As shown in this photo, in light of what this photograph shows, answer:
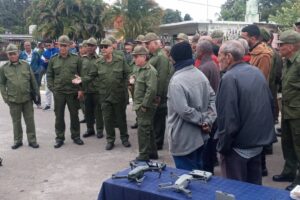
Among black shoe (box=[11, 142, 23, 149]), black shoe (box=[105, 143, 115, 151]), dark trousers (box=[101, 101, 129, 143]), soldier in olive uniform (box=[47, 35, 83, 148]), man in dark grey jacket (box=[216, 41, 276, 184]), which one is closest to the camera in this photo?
man in dark grey jacket (box=[216, 41, 276, 184])

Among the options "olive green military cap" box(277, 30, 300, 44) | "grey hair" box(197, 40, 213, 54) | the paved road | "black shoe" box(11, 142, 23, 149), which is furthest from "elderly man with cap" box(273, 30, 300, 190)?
"black shoe" box(11, 142, 23, 149)

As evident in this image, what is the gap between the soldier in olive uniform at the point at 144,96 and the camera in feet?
19.0

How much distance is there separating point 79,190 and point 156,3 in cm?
2432

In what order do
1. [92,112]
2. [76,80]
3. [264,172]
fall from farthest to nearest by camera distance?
[92,112], [76,80], [264,172]

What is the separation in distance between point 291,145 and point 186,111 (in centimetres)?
213

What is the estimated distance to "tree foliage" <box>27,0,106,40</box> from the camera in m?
23.0

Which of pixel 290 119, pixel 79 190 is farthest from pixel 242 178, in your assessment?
pixel 79 190

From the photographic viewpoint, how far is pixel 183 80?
3.80 metres

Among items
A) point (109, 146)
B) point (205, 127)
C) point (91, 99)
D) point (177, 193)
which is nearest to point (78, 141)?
point (109, 146)

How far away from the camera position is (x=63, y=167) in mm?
6199

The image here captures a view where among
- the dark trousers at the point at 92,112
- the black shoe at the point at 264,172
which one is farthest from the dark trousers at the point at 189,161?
the dark trousers at the point at 92,112

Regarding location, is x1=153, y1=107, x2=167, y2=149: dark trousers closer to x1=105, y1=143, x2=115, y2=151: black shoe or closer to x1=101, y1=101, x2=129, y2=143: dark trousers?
x1=101, y1=101, x2=129, y2=143: dark trousers

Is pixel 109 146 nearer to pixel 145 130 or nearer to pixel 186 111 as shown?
pixel 145 130

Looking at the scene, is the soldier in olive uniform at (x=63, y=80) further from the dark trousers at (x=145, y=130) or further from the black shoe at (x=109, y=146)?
the dark trousers at (x=145, y=130)
